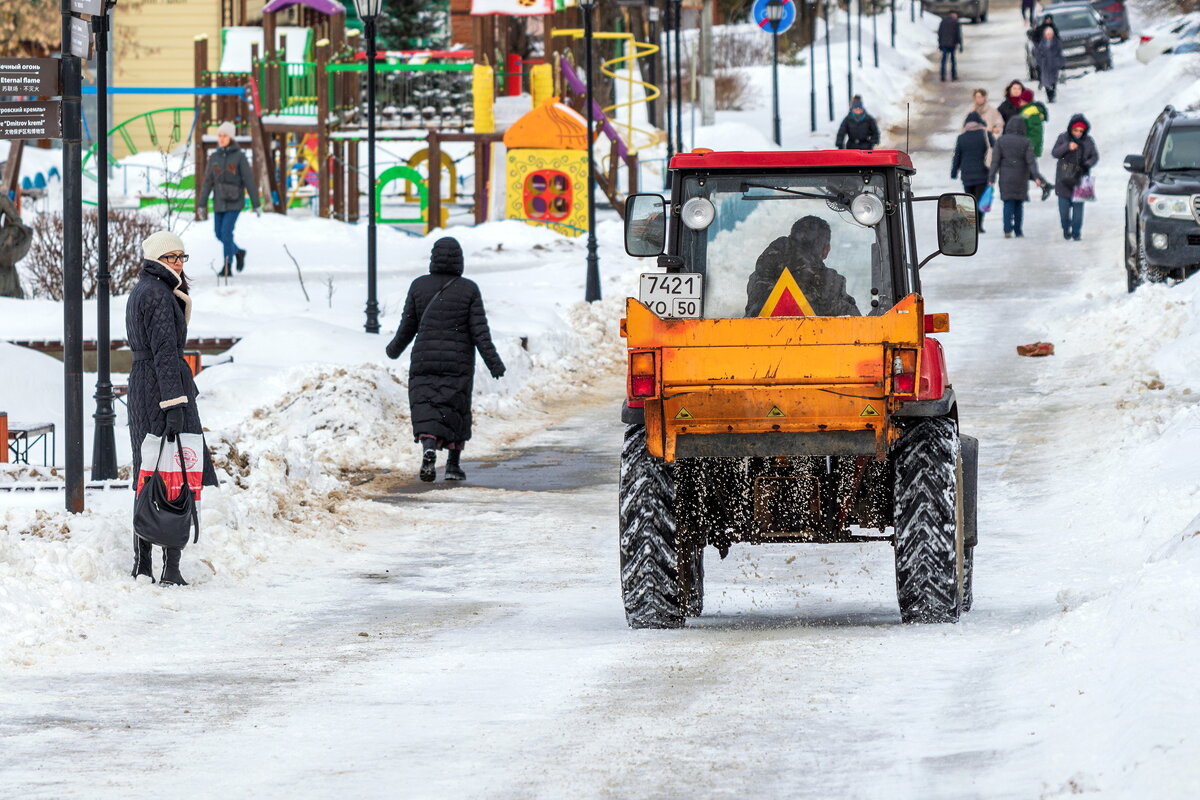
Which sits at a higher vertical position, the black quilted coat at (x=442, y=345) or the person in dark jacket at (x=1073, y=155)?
the person in dark jacket at (x=1073, y=155)

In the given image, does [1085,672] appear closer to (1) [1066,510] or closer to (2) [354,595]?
(2) [354,595]

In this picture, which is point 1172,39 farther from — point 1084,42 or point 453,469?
point 453,469

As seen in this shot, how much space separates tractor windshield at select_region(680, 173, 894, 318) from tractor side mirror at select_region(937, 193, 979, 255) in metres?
0.26

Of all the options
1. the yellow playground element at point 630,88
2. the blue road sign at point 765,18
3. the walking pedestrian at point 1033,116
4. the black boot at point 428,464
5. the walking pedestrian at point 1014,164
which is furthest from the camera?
the blue road sign at point 765,18

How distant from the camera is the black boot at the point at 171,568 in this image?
9781 mm

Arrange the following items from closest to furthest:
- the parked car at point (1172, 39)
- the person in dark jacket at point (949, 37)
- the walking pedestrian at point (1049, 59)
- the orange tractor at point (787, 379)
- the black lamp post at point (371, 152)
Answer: the orange tractor at point (787, 379)
the black lamp post at point (371, 152)
the walking pedestrian at point (1049, 59)
the parked car at point (1172, 39)
the person in dark jacket at point (949, 37)

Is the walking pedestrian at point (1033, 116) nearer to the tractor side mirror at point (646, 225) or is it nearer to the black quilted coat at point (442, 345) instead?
the black quilted coat at point (442, 345)

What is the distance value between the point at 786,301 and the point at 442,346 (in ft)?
17.9

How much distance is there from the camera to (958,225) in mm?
8648

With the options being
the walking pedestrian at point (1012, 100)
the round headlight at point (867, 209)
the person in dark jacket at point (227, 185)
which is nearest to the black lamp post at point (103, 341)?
the round headlight at point (867, 209)

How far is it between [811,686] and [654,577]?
1523 mm

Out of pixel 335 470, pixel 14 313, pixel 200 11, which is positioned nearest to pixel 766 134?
pixel 200 11

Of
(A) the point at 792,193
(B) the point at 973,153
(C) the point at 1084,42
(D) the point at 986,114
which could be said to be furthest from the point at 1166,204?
(C) the point at 1084,42

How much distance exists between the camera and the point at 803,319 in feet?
26.9
